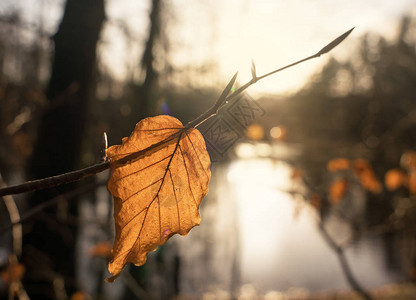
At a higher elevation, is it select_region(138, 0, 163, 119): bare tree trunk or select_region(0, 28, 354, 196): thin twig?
select_region(138, 0, 163, 119): bare tree trunk

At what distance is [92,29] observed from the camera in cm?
258

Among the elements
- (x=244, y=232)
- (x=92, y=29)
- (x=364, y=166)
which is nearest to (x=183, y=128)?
(x=92, y=29)

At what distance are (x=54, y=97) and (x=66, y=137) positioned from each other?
32cm

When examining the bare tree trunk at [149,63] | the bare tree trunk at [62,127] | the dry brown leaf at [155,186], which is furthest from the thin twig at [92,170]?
the bare tree trunk at [62,127]

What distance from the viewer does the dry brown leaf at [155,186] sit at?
13.8 inches

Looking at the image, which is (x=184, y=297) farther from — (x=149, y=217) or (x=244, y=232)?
(x=149, y=217)

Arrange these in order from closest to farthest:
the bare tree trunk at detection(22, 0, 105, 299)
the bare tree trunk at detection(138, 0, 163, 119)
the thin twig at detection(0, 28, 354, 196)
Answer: the thin twig at detection(0, 28, 354, 196) < the bare tree trunk at detection(138, 0, 163, 119) < the bare tree trunk at detection(22, 0, 105, 299)

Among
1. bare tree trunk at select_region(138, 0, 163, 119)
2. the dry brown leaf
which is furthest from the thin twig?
bare tree trunk at select_region(138, 0, 163, 119)

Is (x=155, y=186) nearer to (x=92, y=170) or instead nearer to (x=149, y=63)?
(x=92, y=170)

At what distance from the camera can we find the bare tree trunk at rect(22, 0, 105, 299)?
2594 millimetres

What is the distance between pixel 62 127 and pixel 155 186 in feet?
8.49

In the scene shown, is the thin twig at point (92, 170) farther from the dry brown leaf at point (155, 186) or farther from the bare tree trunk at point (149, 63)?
the bare tree trunk at point (149, 63)

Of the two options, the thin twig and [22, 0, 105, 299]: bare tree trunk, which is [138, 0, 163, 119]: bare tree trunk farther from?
the thin twig

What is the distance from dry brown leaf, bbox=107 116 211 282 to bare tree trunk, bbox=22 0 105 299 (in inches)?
95.2
